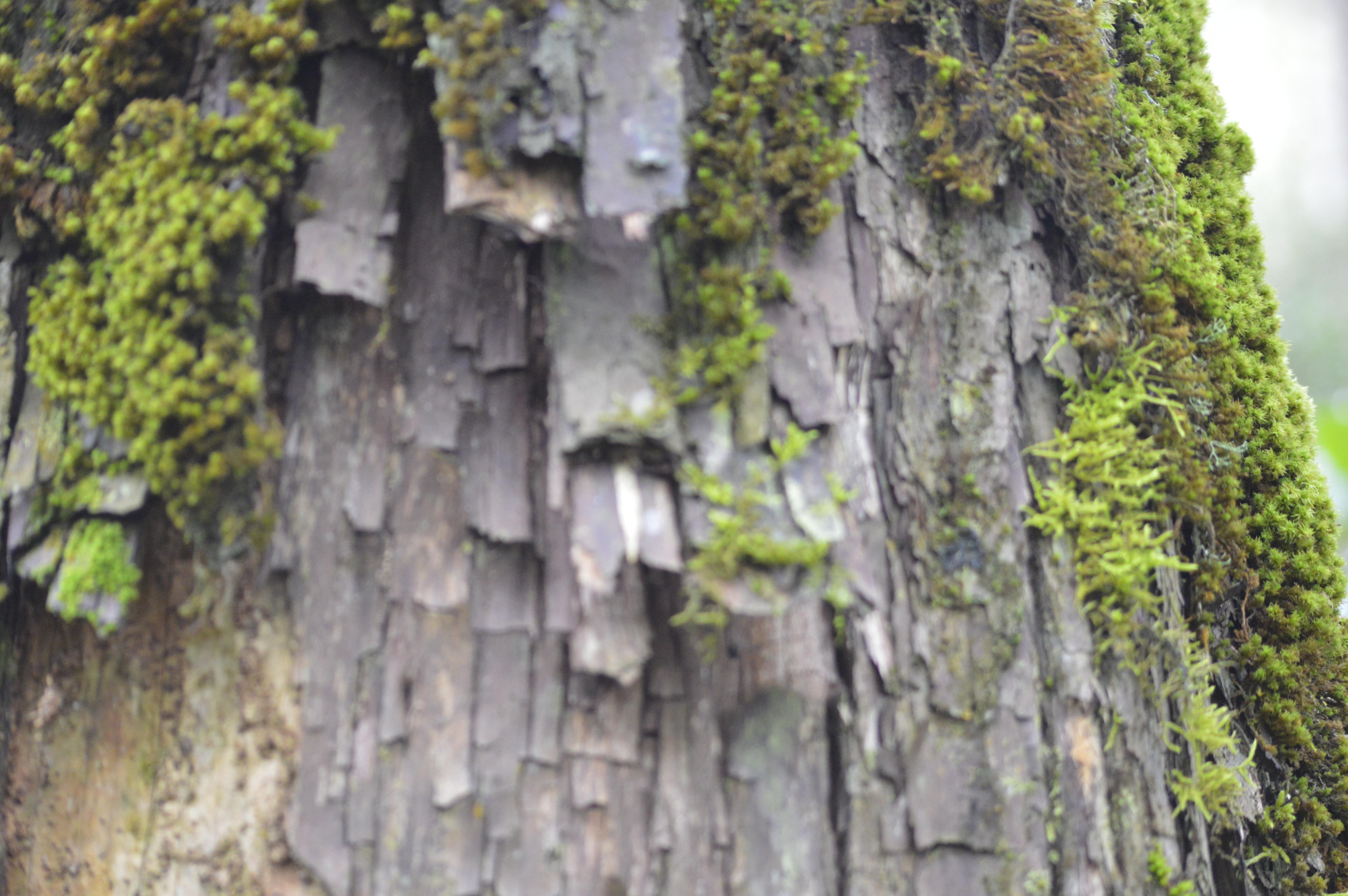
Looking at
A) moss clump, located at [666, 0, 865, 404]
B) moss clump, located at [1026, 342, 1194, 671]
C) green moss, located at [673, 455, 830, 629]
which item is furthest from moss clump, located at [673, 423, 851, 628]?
moss clump, located at [1026, 342, 1194, 671]

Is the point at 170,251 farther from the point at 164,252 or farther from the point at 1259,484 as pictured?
the point at 1259,484

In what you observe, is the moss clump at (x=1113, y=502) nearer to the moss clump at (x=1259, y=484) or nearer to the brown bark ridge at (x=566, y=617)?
the brown bark ridge at (x=566, y=617)

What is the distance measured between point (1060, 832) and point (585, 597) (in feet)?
4.16

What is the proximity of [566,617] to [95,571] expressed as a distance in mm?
1127

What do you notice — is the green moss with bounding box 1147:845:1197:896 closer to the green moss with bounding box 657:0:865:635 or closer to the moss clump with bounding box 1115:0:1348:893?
the moss clump with bounding box 1115:0:1348:893

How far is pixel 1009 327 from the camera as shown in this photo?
7.09ft

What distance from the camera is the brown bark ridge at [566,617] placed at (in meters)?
1.74

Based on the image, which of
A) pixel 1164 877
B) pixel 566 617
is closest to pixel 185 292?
pixel 566 617

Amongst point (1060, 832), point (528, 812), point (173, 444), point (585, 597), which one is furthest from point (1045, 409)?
point (173, 444)

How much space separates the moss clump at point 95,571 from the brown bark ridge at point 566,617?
0.09 meters

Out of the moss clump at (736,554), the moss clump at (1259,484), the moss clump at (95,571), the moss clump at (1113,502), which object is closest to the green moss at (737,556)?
the moss clump at (736,554)

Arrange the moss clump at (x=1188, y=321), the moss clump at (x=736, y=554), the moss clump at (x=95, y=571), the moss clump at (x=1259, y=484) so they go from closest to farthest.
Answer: the moss clump at (x=736, y=554) < the moss clump at (x=95, y=571) < the moss clump at (x=1188, y=321) < the moss clump at (x=1259, y=484)

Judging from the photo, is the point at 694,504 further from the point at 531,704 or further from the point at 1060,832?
the point at 1060,832

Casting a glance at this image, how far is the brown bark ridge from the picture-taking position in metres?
→ 1.74
